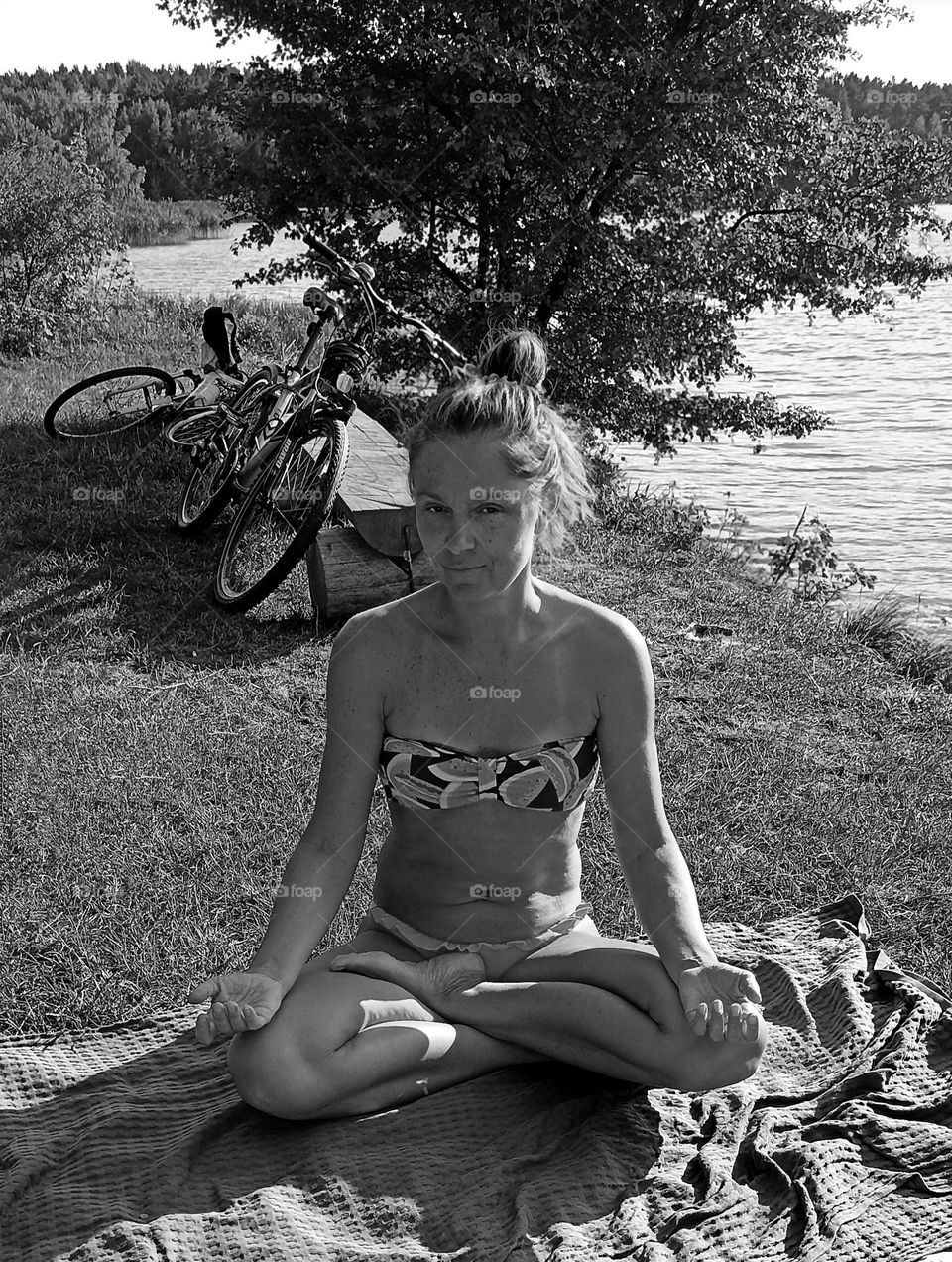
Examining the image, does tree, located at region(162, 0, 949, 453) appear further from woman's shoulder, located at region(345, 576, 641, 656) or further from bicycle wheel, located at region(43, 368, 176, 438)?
woman's shoulder, located at region(345, 576, 641, 656)

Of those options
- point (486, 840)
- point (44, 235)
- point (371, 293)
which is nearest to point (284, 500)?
point (371, 293)

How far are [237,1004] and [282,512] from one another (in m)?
4.15

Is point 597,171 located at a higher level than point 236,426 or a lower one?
higher

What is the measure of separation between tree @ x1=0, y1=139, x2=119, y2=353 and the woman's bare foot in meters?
12.1

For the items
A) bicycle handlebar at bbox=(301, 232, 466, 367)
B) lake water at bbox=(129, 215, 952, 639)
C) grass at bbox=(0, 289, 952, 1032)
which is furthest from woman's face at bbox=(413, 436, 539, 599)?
lake water at bbox=(129, 215, 952, 639)

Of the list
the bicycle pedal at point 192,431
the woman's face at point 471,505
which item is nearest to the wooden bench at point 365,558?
the bicycle pedal at point 192,431

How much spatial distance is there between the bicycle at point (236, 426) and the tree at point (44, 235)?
7268 millimetres

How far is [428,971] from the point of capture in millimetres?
2625

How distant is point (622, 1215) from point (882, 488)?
31.3 ft

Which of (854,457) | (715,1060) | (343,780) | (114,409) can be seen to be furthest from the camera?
(854,457)

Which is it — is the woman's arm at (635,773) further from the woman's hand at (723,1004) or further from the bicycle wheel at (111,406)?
the bicycle wheel at (111,406)

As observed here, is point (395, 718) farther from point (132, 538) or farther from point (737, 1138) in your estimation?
point (132, 538)

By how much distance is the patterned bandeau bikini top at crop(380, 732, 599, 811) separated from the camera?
2.61 m

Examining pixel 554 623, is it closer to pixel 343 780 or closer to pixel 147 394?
pixel 343 780
